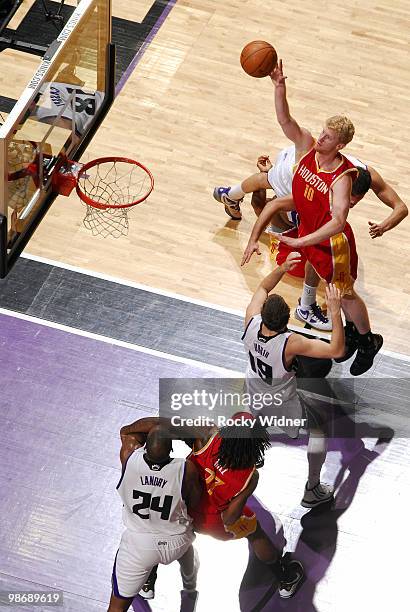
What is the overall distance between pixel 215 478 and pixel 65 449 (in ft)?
5.30

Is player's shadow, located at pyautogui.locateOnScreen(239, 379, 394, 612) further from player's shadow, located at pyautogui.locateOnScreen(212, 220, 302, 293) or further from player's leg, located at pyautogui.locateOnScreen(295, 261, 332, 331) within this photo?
player's shadow, located at pyautogui.locateOnScreen(212, 220, 302, 293)

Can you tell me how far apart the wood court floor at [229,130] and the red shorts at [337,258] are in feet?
2.75

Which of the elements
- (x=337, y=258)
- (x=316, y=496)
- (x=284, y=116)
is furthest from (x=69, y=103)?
(x=316, y=496)

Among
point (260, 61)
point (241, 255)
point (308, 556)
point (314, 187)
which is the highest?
point (260, 61)

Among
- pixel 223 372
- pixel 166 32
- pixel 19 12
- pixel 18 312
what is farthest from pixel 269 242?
pixel 19 12

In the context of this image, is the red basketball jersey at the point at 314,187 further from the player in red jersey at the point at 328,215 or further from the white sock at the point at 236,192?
the white sock at the point at 236,192

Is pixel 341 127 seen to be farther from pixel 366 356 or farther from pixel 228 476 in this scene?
pixel 228 476

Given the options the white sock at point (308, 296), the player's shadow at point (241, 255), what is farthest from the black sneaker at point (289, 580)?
the player's shadow at point (241, 255)

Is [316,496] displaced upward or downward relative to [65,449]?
upward

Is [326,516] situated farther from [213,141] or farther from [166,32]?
[166,32]

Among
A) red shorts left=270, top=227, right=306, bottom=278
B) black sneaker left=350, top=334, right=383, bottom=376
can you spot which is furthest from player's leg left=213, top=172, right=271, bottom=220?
black sneaker left=350, top=334, right=383, bottom=376

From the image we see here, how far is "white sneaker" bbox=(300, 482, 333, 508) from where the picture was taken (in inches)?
293

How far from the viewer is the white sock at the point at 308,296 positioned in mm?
8500

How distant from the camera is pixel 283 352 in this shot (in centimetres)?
702
